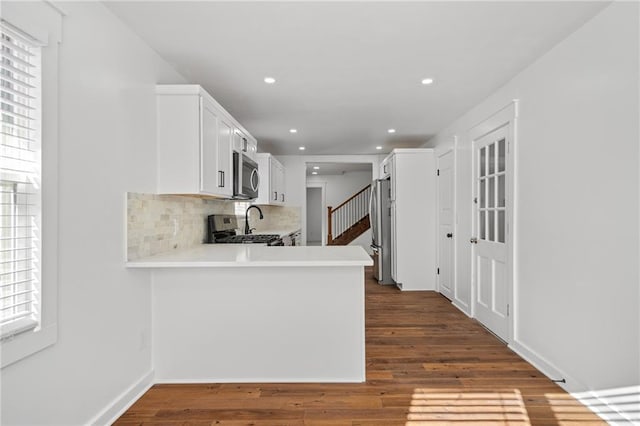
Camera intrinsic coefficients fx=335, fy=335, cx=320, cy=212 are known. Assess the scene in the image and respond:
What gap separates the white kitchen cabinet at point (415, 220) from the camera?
5184 mm

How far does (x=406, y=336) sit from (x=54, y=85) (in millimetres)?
3273

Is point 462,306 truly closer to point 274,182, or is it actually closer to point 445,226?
point 445,226

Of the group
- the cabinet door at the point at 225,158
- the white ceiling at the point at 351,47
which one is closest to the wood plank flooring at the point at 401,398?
the cabinet door at the point at 225,158

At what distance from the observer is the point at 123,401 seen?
2059 millimetres

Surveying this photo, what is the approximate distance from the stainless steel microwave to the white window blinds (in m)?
2.00

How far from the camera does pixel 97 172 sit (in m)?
1.83

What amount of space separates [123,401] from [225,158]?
197 cm

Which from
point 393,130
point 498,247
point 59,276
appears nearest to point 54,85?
point 59,276

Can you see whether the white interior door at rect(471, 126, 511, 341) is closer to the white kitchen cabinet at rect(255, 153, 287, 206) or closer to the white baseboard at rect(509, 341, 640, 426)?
the white baseboard at rect(509, 341, 640, 426)

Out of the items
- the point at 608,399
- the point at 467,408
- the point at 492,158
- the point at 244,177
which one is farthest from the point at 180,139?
the point at 608,399

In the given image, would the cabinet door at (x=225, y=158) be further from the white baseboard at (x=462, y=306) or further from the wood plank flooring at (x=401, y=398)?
the white baseboard at (x=462, y=306)

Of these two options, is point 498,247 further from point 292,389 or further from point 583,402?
point 292,389

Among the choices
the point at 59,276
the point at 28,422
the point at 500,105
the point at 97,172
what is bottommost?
the point at 28,422

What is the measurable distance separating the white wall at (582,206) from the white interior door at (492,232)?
245 mm
